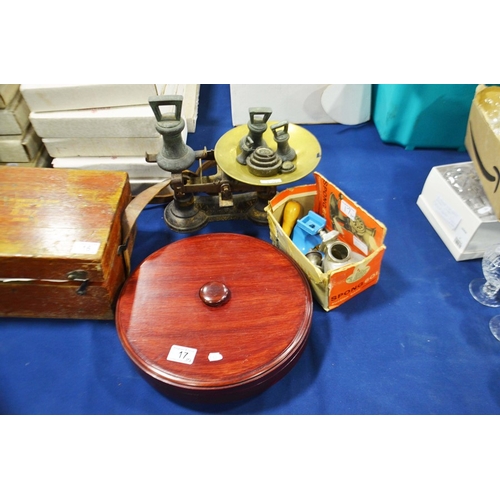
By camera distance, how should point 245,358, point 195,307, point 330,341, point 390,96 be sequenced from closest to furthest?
point 245,358 → point 195,307 → point 330,341 → point 390,96

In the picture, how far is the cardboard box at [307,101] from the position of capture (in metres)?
2.19

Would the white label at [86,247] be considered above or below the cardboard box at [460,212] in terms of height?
above

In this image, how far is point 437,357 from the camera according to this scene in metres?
1.38

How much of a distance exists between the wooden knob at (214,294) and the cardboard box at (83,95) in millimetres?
848

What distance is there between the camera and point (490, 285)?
1541mm

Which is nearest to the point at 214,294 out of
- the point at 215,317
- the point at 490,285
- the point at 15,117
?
the point at 215,317

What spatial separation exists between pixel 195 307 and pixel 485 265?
39.2 inches

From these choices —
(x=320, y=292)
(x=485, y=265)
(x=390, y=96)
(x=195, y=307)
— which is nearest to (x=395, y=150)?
(x=390, y=96)

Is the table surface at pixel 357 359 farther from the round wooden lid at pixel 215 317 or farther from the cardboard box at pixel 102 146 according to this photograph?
the cardboard box at pixel 102 146

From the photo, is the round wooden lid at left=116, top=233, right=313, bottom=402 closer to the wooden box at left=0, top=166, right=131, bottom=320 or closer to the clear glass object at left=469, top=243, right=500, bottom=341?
the wooden box at left=0, top=166, right=131, bottom=320

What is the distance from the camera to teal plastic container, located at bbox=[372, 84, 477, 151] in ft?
6.32

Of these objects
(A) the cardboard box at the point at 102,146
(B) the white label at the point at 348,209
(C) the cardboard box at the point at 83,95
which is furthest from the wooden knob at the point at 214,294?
(C) the cardboard box at the point at 83,95

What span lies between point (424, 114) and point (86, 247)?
1636 mm

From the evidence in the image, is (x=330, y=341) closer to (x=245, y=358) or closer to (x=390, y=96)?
(x=245, y=358)
